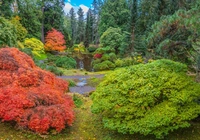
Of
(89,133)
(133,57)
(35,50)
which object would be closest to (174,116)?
(89,133)

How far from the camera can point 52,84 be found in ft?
36.2

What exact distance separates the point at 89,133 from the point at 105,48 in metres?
25.5

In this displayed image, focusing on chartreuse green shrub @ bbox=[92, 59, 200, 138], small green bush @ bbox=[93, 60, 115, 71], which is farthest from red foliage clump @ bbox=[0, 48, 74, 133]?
small green bush @ bbox=[93, 60, 115, 71]

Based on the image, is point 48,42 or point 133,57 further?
point 48,42

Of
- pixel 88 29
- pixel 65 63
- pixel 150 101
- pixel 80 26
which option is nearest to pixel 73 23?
pixel 80 26

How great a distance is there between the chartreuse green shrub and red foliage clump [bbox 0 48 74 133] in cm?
145

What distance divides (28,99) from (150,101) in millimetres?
4370

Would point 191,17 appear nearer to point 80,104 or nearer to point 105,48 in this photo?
point 80,104

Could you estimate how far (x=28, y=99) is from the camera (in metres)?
8.39

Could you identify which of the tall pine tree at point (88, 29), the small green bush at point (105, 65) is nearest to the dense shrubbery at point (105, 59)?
the small green bush at point (105, 65)

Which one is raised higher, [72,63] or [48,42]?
[48,42]

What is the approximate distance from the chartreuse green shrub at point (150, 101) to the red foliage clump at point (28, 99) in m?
1.45

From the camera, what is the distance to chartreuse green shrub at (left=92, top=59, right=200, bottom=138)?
7.31 m

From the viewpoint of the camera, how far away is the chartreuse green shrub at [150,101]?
24.0ft
